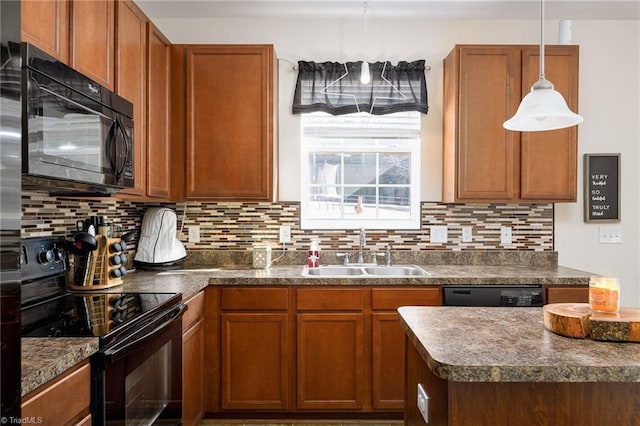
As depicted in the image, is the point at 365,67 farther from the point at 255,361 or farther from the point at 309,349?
the point at 255,361

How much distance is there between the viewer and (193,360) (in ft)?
7.75

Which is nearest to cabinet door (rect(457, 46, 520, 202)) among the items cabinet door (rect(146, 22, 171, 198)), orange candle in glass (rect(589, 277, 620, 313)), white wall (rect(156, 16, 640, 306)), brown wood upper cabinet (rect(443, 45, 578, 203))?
brown wood upper cabinet (rect(443, 45, 578, 203))

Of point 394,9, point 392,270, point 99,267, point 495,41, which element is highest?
point 394,9

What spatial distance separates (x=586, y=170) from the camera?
3.12 m

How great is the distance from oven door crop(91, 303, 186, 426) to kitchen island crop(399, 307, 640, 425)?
97 centimetres

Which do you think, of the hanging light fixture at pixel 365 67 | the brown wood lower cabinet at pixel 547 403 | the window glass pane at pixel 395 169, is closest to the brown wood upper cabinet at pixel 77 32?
the hanging light fixture at pixel 365 67

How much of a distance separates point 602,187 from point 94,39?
11.0 ft

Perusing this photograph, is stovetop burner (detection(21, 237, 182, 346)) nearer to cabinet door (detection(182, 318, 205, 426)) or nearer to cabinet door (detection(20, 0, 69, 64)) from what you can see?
cabinet door (detection(182, 318, 205, 426))

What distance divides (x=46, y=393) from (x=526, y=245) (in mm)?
3036

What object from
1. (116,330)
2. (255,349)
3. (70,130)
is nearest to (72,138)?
(70,130)

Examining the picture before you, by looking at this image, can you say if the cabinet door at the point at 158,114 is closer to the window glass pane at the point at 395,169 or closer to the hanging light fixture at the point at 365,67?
the hanging light fixture at the point at 365,67

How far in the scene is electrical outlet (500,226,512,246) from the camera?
124 inches

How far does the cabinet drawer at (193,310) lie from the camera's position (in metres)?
2.21

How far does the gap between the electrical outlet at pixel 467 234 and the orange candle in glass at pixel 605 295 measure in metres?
1.82
